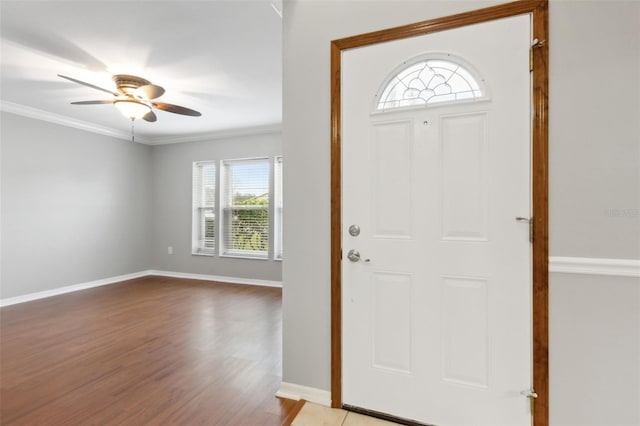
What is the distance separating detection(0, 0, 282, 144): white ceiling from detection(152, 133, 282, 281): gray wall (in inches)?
43.6

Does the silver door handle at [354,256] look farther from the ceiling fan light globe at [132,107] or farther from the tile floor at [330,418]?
the ceiling fan light globe at [132,107]

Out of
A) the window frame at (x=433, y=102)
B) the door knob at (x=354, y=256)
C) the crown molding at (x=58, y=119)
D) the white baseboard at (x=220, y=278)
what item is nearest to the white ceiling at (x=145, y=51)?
the crown molding at (x=58, y=119)

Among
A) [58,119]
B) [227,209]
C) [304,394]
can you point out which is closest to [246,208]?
[227,209]

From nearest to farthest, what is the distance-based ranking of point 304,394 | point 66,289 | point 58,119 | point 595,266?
1. point 595,266
2. point 304,394
3. point 58,119
4. point 66,289

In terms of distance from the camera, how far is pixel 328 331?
192 centimetres

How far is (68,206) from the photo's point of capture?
473cm

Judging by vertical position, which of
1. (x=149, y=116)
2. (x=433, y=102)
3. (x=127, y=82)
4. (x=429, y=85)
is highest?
(x=127, y=82)

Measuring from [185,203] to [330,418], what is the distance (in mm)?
4963

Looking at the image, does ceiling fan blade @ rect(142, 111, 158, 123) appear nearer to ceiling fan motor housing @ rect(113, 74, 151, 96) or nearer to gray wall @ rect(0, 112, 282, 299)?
ceiling fan motor housing @ rect(113, 74, 151, 96)

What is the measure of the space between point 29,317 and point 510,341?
4781 mm

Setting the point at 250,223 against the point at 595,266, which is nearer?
the point at 595,266

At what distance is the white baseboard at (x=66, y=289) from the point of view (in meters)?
4.11

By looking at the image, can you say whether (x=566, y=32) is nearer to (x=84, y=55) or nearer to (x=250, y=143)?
(x=84, y=55)

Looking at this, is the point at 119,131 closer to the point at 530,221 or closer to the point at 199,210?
the point at 199,210
